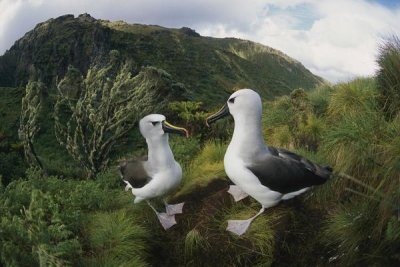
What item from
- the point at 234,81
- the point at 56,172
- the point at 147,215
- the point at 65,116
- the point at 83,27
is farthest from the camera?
the point at 234,81

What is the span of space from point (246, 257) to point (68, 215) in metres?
2.11

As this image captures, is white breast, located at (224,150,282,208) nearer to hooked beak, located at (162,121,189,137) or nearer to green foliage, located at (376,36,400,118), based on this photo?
hooked beak, located at (162,121,189,137)

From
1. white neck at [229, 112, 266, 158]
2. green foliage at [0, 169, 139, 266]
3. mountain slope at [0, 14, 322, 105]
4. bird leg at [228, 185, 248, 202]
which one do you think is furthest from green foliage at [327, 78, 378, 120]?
mountain slope at [0, 14, 322, 105]

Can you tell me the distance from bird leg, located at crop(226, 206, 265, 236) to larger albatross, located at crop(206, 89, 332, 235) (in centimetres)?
28

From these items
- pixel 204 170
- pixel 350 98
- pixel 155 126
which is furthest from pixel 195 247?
pixel 350 98

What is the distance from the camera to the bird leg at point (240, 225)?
5447mm

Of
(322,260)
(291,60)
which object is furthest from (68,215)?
(291,60)

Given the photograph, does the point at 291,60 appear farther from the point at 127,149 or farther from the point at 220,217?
the point at 220,217

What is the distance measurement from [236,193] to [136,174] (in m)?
1.26

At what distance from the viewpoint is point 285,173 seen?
16.6ft

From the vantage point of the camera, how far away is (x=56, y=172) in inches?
637

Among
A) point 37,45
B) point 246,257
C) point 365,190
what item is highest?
point 37,45

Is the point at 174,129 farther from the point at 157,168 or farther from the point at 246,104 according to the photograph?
the point at 246,104

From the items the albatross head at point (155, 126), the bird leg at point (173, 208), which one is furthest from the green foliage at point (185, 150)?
the albatross head at point (155, 126)
